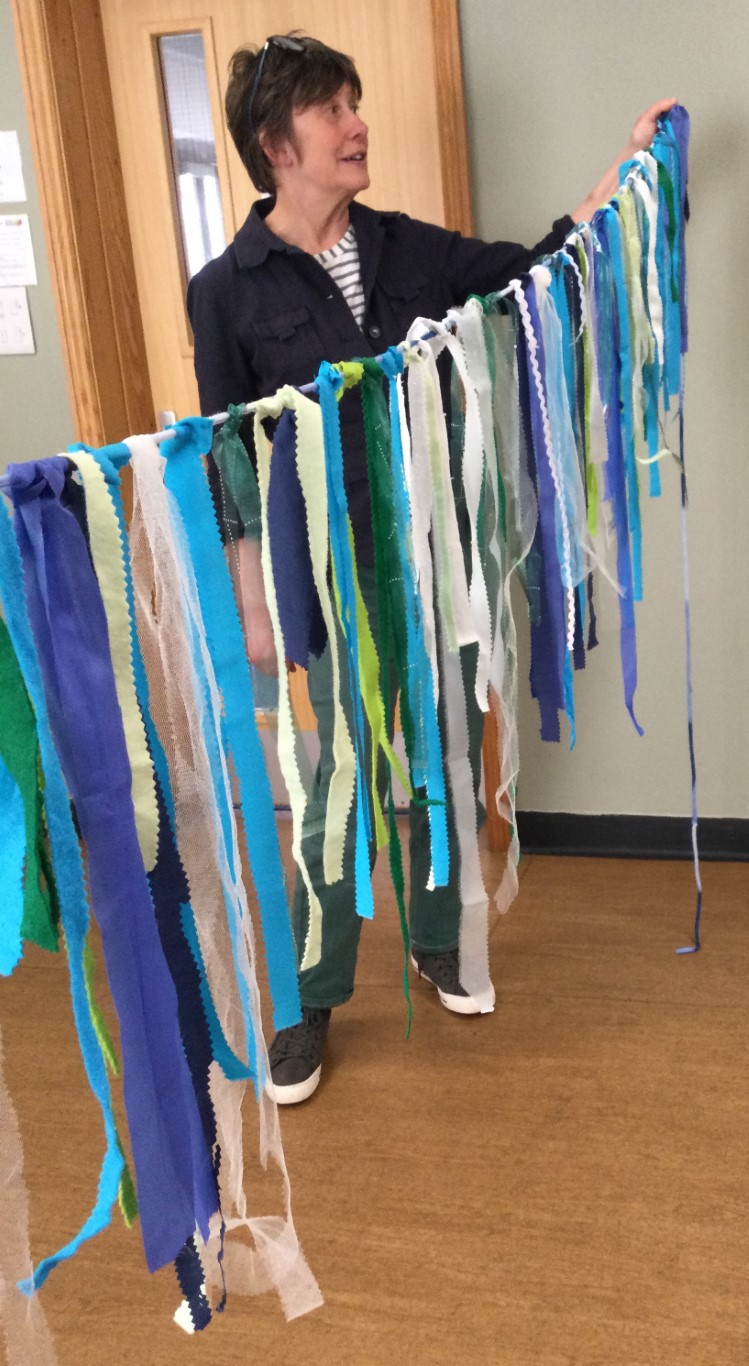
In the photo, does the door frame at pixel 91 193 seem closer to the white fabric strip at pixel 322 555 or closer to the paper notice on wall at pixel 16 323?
the paper notice on wall at pixel 16 323

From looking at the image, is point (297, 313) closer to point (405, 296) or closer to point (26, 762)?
point (405, 296)

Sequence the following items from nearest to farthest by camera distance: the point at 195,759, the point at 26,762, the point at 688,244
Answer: the point at 26,762 < the point at 195,759 < the point at 688,244

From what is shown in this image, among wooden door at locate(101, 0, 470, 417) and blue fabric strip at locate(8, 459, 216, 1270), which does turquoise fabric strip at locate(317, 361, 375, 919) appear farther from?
wooden door at locate(101, 0, 470, 417)

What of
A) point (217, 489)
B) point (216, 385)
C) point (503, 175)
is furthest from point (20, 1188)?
point (503, 175)

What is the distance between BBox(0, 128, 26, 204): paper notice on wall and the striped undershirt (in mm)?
1174

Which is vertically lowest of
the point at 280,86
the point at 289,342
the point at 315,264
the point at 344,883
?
the point at 344,883

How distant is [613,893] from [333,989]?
76cm

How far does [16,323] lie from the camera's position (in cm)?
293

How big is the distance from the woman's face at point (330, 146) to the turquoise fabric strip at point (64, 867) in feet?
4.14

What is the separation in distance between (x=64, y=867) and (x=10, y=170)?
93.1 inches

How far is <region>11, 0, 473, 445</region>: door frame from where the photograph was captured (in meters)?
2.51

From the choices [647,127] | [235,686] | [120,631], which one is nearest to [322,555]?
[235,686]

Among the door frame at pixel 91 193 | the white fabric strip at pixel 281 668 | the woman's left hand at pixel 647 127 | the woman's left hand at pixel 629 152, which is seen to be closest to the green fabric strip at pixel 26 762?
the white fabric strip at pixel 281 668

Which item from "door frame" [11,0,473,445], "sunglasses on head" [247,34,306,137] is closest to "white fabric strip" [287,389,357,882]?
"sunglasses on head" [247,34,306,137]
